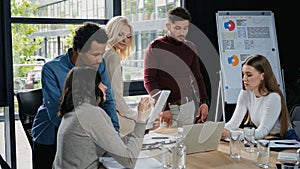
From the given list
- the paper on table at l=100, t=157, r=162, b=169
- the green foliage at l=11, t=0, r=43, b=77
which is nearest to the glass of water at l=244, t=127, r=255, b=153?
the paper on table at l=100, t=157, r=162, b=169

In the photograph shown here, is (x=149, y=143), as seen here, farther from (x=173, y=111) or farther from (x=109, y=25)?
(x=109, y=25)

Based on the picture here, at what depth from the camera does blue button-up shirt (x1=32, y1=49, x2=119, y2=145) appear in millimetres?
2283

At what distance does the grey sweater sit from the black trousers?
650 millimetres

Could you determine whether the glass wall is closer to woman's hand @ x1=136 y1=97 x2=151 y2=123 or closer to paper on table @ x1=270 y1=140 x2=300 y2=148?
woman's hand @ x1=136 y1=97 x2=151 y2=123

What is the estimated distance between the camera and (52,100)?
2.27 m

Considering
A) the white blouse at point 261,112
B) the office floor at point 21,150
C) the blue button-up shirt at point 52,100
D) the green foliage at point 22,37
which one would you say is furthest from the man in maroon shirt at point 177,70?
the office floor at point 21,150

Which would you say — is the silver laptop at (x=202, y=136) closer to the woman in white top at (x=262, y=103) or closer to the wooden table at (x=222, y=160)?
the wooden table at (x=222, y=160)

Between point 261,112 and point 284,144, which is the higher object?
point 261,112

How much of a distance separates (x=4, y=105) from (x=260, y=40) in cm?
276

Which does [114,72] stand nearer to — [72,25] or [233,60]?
[72,25]

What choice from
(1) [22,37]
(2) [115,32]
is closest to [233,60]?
(2) [115,32]

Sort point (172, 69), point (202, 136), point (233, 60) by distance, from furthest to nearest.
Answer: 1. point (233, 60)
2. point (172, 69)
3. point (202, 136)

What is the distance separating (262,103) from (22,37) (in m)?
2.19

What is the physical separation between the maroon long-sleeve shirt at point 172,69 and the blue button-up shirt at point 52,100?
33.3 inches
